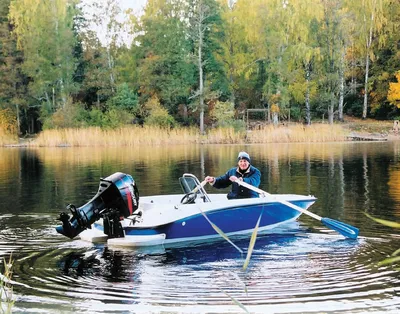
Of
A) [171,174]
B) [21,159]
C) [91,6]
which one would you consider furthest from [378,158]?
[91,6]

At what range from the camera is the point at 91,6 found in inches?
2094

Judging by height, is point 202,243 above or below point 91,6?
below

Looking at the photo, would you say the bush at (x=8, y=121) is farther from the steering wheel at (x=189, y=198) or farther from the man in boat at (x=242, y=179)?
the steering wheel at (x=189, y=198)

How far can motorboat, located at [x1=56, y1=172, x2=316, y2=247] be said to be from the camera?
389 inches

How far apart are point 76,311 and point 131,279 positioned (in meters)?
1.48

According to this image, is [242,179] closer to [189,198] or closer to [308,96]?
[189,198]

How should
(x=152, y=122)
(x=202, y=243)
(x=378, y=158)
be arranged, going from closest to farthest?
1. (x=202, y=243)
2. (x=378, y=158)
3. (x=152, y=122)

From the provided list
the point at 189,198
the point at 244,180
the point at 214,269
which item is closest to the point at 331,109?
the point at 244,180

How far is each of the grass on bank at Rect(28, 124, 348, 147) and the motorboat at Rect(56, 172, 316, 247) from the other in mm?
31061

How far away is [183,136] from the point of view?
148ft

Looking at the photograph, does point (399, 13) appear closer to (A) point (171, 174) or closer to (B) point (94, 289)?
(A) point (171, 174)

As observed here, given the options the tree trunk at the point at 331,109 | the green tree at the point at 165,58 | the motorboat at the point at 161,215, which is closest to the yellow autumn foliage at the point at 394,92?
the tree trunk at the point at 331,109

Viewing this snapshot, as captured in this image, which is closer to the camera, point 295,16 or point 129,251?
point 129,251

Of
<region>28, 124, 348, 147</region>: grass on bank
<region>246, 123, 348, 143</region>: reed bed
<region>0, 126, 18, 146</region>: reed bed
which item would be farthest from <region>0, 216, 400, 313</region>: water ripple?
<region>0, 126, 18, 146</region>: reed bed
